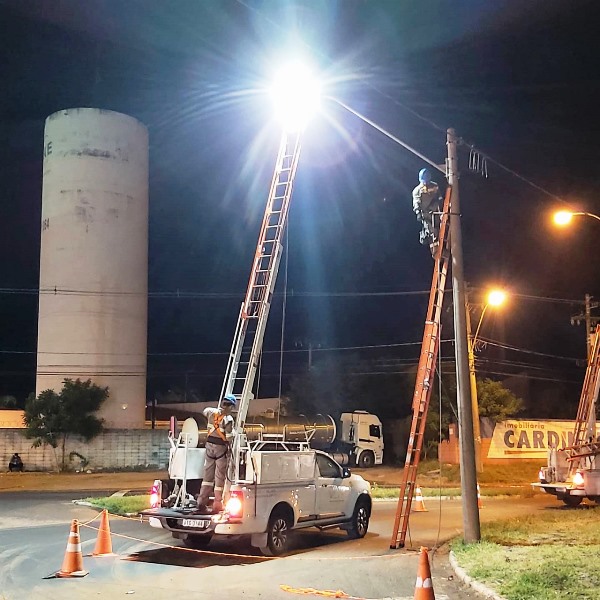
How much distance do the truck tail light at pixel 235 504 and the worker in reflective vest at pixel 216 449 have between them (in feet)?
1.12

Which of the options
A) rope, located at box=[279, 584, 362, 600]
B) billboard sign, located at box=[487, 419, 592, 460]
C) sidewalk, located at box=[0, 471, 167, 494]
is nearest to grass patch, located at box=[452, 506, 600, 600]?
rope, located at box=[279, 584, 362, 600]

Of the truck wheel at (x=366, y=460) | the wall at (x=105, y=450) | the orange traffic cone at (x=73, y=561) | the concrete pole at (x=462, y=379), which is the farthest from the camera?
the wall at (x=105, y=450)

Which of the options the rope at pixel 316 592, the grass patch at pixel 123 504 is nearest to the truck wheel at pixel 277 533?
the rope at pixel 316 592

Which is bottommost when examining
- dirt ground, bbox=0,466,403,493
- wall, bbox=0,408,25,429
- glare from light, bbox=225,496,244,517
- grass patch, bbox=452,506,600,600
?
dirt ground, bbox=0,466,403,493

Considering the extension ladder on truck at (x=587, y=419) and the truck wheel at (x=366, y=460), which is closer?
the extension ladder on truck at (x=587, y=419)

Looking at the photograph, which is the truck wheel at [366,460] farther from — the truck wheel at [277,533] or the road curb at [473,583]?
the road curb at [473,583]

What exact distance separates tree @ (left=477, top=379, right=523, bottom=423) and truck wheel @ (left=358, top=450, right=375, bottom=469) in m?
→ 6.98

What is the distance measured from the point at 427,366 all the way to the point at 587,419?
10.4 meters

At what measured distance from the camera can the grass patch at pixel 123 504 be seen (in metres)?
18.8

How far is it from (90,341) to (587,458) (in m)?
35.4

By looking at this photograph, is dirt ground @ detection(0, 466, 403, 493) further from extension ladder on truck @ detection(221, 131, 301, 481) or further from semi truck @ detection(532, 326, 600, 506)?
extension ladder on truck @ detection(221, 131, 301, 481)

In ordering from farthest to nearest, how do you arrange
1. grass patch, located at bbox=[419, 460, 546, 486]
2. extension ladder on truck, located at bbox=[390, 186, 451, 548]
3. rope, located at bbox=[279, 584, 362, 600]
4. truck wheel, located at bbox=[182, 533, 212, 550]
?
grass patch, located at bbox=[419, 460, 546, 486]
truck wheel, located at bbox=[182, 533, 212, 550]
extension ladder on truck, located at bbox=[390, 186, 451, 548]
rope, located at bbox=[279, 584, 362, 600]

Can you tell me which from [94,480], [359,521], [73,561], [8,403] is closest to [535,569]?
[359,521]

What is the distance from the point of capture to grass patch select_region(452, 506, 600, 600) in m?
8.43
